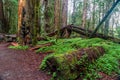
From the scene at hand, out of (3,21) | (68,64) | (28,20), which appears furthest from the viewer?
(3,21)

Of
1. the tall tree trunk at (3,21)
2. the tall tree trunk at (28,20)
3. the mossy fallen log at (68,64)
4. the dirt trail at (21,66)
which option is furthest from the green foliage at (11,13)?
the mossy fallen log at (68,64)

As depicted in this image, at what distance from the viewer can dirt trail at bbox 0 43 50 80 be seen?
20.1ft

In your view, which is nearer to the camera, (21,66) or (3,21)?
(21,66)

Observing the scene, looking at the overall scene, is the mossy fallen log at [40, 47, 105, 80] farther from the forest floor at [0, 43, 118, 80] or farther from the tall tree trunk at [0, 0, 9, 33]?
the tall tree trunk at [0, 0, 9, 33]

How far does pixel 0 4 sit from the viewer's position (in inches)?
698

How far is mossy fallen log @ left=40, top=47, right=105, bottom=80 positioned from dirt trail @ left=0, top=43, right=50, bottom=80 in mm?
403

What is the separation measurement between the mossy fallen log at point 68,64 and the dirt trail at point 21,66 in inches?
15.9

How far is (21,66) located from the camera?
23.5 ft

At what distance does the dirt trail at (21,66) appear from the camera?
614 centimetres

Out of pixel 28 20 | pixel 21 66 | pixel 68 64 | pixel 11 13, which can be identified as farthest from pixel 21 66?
pixel 11 13

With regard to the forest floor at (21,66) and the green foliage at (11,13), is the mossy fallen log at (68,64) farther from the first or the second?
the green foliage at (11,13)

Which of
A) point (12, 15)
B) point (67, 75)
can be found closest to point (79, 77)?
point (67, 75)

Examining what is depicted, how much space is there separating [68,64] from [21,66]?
2168 millimetres

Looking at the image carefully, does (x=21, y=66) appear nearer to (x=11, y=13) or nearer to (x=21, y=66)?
(x=21, y=66)
